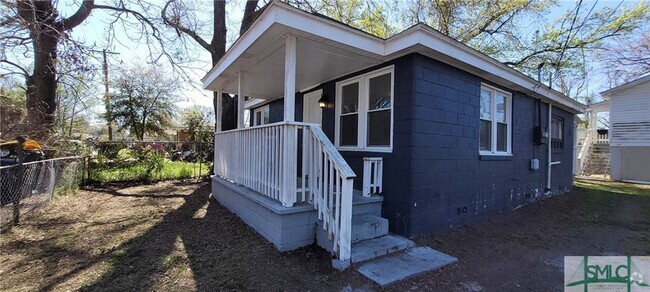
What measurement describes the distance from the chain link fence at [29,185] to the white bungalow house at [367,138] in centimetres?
300

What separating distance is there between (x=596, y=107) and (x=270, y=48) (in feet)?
60.3

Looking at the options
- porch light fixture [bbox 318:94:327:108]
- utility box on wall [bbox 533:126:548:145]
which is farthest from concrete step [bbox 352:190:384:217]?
utility box on wall [bbox 533:126:548:145]

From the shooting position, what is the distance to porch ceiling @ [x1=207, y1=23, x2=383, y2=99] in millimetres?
3627

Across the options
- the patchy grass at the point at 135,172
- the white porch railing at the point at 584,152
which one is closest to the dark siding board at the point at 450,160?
the patchy grass at the point at 135,172

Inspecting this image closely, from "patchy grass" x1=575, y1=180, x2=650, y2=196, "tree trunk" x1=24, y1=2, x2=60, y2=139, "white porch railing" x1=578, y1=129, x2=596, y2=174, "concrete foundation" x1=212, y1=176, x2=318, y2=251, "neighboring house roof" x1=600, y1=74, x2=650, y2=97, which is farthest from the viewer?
"white porch railing" x1=578, y1=129, x2=596, y2=174

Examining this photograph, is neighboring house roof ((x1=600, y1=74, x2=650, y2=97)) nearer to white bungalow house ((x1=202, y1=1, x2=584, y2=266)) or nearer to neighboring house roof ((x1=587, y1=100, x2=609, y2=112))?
neighboring house roof ((x1=587, y1=100, x2=609, y2=112))

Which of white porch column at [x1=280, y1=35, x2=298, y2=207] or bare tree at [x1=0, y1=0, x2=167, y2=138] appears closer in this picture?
white porch column at [x1=280, y1=35, x2=298, y2=207]

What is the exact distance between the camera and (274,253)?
3412 millimetres

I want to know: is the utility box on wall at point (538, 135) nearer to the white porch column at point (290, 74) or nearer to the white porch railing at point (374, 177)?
the white porch railing at point (374, 177)

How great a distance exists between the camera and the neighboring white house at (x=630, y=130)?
38.8ft

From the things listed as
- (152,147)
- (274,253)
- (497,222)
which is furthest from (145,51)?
(497,222)

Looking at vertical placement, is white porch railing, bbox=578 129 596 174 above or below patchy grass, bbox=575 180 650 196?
above

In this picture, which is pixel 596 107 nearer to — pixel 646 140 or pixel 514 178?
pixel 646 140

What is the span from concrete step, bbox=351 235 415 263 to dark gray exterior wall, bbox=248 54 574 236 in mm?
275
